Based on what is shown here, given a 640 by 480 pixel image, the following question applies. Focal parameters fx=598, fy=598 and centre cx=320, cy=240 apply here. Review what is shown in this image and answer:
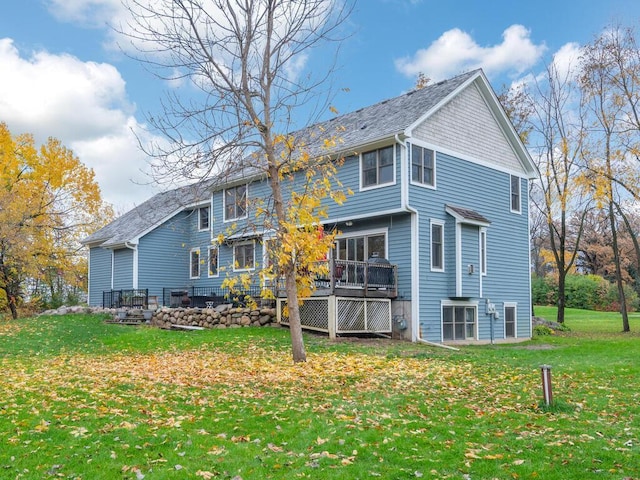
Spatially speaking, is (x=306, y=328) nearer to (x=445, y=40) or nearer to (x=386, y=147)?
(x=386, y=147)

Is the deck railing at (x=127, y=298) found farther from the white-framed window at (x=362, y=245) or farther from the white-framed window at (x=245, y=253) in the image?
the white-framed window at (x=362, y=245)

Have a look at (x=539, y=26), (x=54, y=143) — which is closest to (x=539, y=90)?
(x=539, y=26)

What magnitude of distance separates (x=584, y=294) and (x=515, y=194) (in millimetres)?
26011

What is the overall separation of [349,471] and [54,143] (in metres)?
30.1

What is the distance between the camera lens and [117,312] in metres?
23.5

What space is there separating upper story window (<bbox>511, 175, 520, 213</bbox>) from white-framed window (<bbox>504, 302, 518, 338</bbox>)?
12.1 ft

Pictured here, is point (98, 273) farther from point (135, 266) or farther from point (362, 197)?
point (362, 197)

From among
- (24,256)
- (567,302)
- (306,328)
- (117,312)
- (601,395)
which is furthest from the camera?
(567,302)

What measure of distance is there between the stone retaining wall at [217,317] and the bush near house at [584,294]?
3222 centimetres

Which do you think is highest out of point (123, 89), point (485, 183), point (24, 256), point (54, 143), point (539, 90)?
point (539, 90)

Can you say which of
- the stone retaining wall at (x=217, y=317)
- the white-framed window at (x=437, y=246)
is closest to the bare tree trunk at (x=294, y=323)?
the stone retaining wall at (x=217, y=317)

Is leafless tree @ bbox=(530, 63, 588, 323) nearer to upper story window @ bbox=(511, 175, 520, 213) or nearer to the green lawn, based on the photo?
upper story window @ bbox=(511, 175, 520, 213)

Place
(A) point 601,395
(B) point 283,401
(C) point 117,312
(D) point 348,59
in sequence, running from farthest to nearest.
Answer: (C) point 117,312 → (D) point 348,59 → (A) point 601,395 → (B) point 283,401

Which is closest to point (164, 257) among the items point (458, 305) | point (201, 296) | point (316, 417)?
point (201, 296)
